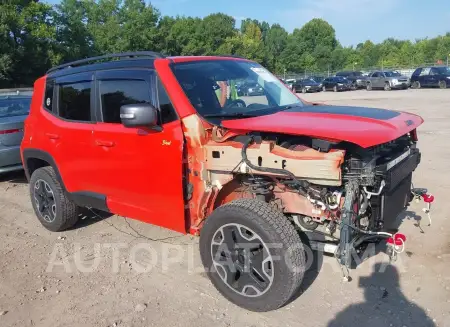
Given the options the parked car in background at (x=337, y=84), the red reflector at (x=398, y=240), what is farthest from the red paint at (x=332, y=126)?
the parked car in background at (x=337, y=84)

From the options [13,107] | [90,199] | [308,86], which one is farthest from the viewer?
[308,86]

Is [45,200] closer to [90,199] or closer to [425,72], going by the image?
[90,199]

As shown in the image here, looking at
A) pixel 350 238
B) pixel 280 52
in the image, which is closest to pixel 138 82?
pixel 350 238

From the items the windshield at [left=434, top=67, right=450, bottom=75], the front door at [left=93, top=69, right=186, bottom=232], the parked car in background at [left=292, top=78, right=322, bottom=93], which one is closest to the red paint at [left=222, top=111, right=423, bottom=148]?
the front door at [left=93, top=69, right=186, bottom=232]

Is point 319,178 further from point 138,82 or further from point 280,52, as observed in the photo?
point 280,52

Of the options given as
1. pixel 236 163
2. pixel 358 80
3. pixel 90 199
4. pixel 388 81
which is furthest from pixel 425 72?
pixel 236 163

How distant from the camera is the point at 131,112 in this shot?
334 centimetres

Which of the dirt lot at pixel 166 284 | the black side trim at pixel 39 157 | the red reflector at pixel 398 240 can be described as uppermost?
the black side trim at pixel 39 157

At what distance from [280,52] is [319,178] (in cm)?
8830

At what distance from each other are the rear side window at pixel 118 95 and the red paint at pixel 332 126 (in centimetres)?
97

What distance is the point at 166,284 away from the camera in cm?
381

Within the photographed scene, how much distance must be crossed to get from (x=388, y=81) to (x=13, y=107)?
3047 cm

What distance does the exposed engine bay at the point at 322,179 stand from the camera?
294 cm

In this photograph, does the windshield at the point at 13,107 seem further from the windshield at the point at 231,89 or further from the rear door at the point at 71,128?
the windshield at the point at 231,89
